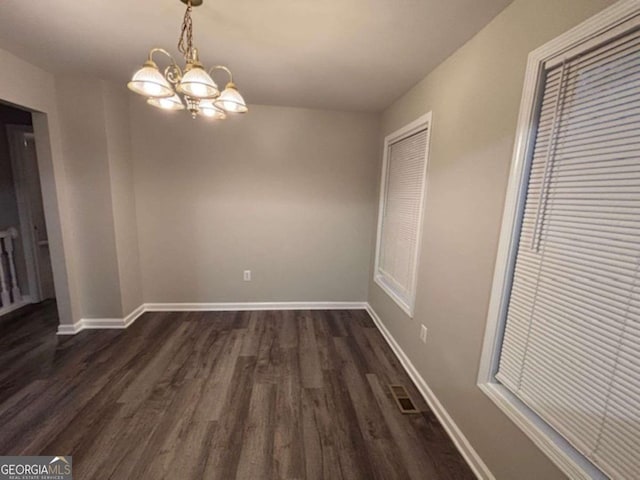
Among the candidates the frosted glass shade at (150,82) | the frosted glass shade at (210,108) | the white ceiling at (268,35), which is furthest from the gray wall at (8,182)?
the frosted glass shade at (150,82)

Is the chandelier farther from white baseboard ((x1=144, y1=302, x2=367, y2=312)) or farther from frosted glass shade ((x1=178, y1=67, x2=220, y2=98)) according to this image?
white baseboard ((x1=144, y1=302, x2=367, y2=312))

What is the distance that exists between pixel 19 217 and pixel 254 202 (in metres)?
2.83

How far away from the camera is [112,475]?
1362 mm

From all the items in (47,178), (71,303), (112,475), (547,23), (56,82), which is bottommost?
(112,475)

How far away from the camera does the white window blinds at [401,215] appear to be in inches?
89.0

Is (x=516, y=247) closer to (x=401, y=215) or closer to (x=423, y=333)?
(x=423, y=333)

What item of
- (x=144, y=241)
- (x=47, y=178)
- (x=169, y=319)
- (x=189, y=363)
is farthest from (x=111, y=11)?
(x=169, y=319)

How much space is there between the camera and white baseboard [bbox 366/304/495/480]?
141 cm

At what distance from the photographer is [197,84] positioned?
1.21m

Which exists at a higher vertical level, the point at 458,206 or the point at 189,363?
the point at 458,206

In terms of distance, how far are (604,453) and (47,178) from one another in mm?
3939

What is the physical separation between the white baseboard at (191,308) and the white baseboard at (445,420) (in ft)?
3.22

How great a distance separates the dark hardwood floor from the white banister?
1.24ft

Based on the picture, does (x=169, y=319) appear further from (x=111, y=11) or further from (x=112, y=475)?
(x=111, y=11)
